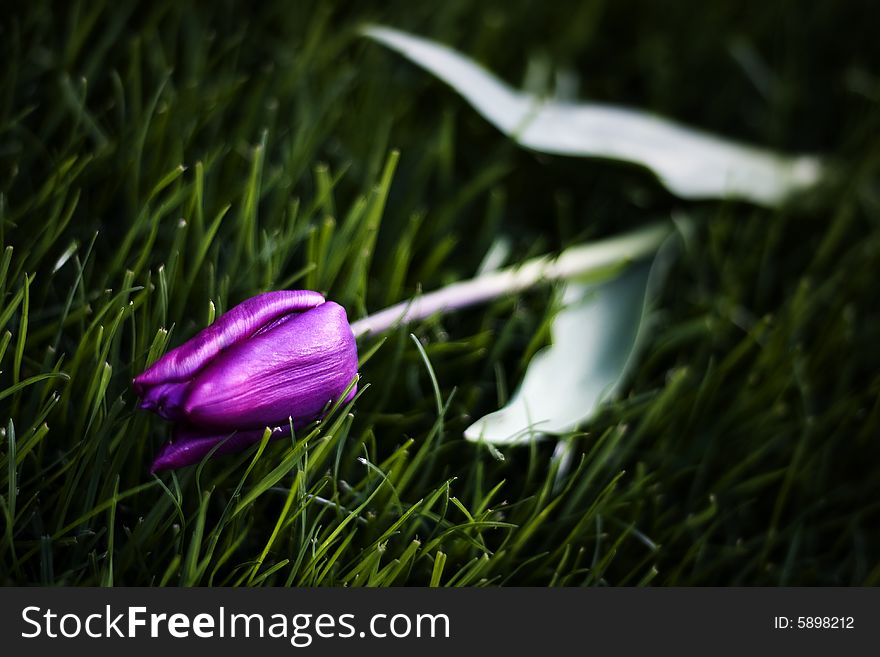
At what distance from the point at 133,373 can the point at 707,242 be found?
1.95 ft

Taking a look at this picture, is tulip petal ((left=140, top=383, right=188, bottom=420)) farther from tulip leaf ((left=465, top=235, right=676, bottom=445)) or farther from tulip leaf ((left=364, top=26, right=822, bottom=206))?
tulip leaf ((left=364, top=26, right=822, bottom=206))

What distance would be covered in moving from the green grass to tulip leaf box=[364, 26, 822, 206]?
24 mm

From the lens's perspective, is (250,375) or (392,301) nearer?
(250,375)

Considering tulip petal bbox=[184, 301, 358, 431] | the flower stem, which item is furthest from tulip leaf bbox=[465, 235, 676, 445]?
tulip petal bbox=[184, 301, 358, 431]

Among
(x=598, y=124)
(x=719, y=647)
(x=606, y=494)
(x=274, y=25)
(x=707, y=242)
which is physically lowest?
(x=719, y=647)

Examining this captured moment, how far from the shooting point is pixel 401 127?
0.90 m

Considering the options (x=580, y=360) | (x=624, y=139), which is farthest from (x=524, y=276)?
(x=624, y=139)

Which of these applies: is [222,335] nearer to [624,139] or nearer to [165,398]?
[165,398]

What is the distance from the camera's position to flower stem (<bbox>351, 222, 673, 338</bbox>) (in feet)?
2.10

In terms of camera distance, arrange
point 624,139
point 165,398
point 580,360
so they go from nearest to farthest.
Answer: point 165,398, point 580,360, point 624,139

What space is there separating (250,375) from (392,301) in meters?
0.24

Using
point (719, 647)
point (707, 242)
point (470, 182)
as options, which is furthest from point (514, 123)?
point (719, 647)

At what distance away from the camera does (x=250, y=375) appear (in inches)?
19.2

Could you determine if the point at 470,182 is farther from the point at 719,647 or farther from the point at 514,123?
the point at 719,647
